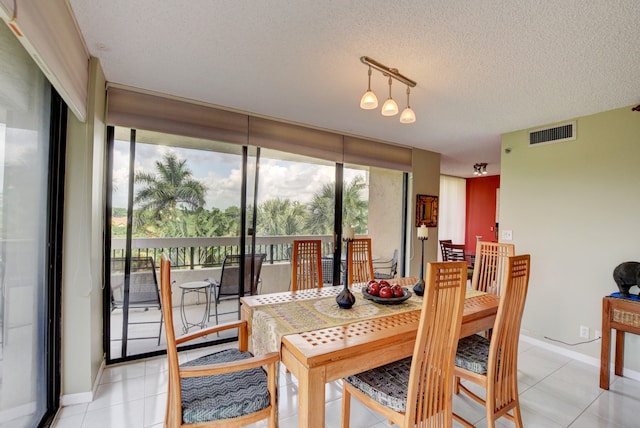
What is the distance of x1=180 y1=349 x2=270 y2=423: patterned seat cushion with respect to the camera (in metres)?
1.35

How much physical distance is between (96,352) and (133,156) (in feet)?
5.66

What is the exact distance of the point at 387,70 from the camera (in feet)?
7.28

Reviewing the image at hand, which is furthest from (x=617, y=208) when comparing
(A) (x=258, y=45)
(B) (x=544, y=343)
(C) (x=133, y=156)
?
(C) (x=133, y=156)

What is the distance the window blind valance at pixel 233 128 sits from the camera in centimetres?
269

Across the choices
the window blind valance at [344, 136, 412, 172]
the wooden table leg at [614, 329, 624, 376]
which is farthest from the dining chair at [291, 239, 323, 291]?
the wooden table leg at [614, 329, 624, 376]

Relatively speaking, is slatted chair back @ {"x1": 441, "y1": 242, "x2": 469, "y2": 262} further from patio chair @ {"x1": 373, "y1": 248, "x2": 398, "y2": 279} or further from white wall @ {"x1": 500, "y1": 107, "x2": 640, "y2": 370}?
white wall @ {"x1": 500, "y1": 107, "x2": 640, "y2": 370}

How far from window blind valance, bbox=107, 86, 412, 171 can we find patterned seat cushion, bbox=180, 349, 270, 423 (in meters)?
2.23

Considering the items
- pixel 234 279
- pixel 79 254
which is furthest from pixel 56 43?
pixel 234 279

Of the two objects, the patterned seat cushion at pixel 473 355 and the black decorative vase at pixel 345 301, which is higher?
the black decorative vase at pixel 345 301

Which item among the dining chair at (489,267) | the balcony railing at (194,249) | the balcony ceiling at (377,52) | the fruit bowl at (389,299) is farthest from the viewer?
the balcony railing at (194,249)

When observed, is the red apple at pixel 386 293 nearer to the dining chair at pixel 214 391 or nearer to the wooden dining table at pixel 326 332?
the wooden dining table at pixel 326 332

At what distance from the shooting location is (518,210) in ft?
12.1

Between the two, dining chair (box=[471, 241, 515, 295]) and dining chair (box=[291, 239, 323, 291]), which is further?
dining chair (box=[291, 239, 323, 291])

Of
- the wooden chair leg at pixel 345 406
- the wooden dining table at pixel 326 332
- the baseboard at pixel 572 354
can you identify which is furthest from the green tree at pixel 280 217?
the baseboard at pixel 572 354
